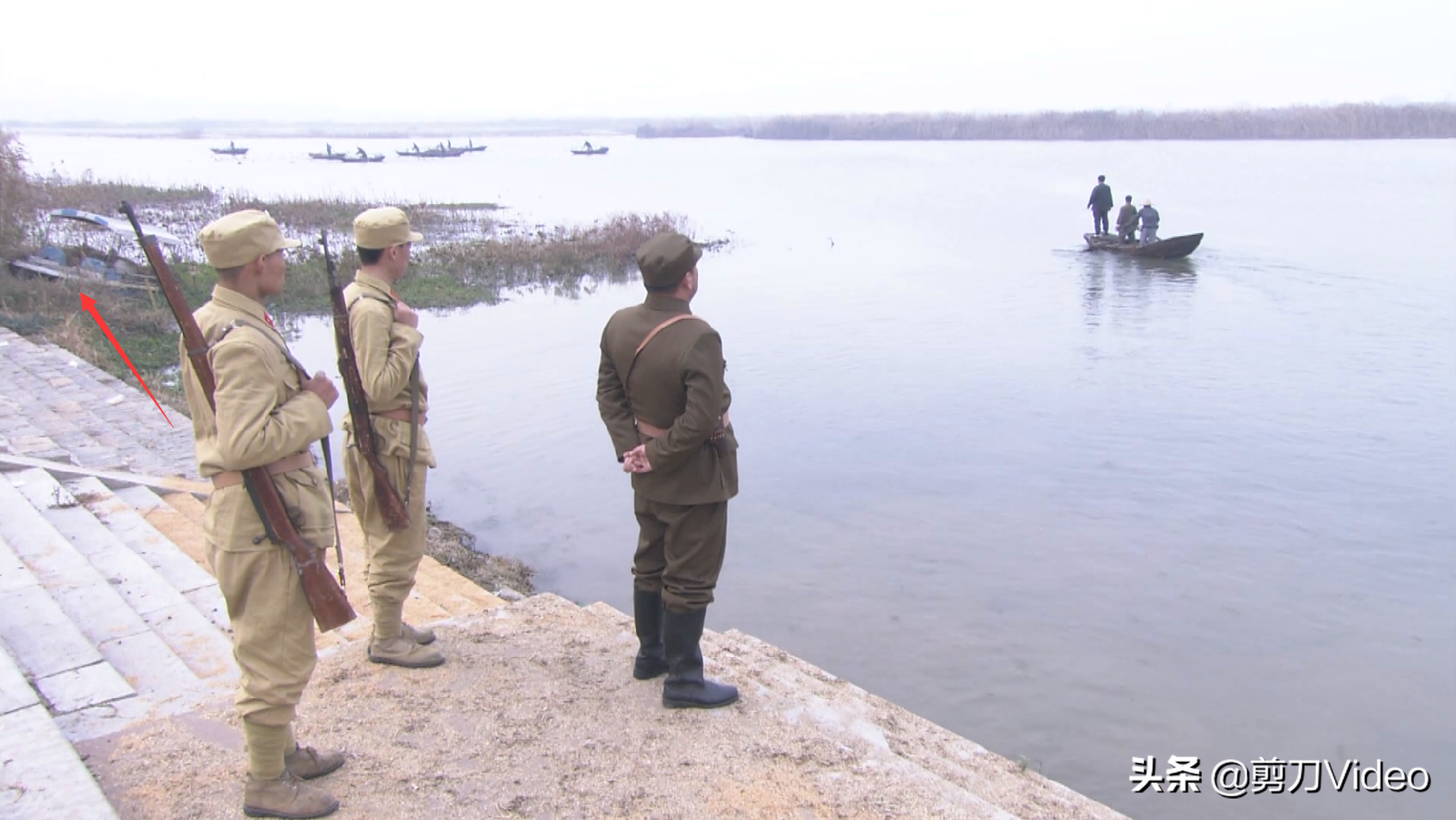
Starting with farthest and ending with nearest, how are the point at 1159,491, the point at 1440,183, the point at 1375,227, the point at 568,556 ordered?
1. the point at 1440,183
2. the point at 1375,227
3. the point at 1159,491
4. the point at 568,556

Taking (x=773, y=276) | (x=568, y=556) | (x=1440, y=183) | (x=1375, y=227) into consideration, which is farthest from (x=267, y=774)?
(x=1440, y=183)

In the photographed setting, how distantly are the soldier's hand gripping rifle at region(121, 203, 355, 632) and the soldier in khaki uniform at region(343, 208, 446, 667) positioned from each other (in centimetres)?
95

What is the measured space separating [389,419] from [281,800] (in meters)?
1.56

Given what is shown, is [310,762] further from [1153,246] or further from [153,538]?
[1153,246]

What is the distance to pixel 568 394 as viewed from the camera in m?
14.3

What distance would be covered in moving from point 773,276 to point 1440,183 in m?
39.4

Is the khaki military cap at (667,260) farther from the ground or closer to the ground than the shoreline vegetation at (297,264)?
farther from the ground

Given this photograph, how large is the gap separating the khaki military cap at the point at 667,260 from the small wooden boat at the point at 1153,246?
24.0 meters

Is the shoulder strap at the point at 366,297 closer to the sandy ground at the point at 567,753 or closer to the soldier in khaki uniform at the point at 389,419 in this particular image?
the soldier in khaki uniform at the point at 389,419

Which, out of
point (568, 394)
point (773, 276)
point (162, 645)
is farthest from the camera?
point (773, 276)

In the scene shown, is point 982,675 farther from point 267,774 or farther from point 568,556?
point 267,774

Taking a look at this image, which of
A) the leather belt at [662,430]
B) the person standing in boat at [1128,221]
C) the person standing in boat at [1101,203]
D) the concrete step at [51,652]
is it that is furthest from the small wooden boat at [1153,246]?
the concrete step at [51,652]

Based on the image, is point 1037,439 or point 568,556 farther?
point 1037,439

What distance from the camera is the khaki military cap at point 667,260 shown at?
149 inches
